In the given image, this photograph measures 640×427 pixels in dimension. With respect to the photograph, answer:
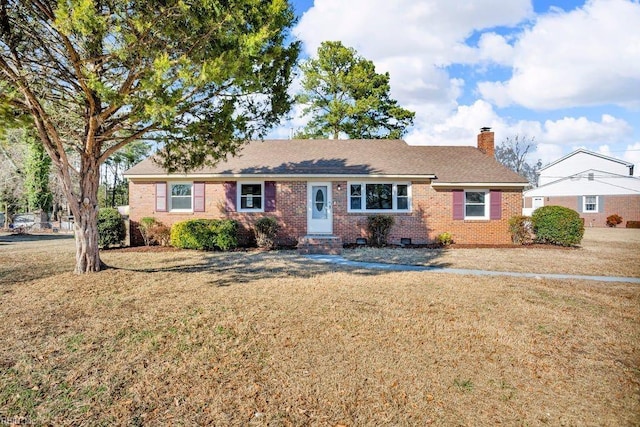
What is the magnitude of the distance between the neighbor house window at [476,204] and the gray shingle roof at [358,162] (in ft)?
2.08

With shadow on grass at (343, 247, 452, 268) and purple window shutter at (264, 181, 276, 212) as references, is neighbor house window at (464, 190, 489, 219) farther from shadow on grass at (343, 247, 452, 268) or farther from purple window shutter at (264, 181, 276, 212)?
purple window shutter at (264, 181, 276, 212)

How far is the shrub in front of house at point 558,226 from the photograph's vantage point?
13.3 meters

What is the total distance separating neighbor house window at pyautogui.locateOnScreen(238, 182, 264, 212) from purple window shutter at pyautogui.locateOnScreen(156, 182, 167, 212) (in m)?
2.99

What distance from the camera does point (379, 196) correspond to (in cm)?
1455

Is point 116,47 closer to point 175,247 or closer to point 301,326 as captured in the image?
point 301,326

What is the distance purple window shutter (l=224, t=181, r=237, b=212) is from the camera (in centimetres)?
1422

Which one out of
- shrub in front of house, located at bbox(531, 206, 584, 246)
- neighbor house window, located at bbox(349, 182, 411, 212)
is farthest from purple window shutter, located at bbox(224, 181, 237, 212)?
shrub in front of house, located at bbox(531, 206, 584, 246)

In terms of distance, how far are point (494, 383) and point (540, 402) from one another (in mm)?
420

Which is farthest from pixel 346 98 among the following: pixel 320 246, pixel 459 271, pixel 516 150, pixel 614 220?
pixel 516 150

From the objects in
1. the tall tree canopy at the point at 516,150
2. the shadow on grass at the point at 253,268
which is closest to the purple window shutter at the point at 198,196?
the shadow on grass at the point at 253,268

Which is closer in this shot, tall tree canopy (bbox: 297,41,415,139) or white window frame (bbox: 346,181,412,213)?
white window frame (bbox: 346,181,412,213)

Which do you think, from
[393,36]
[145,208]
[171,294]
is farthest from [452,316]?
[393,36]

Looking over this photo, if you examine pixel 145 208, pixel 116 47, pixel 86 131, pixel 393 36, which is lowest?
pixel 145 208

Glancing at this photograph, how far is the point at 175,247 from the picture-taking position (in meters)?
13.2
